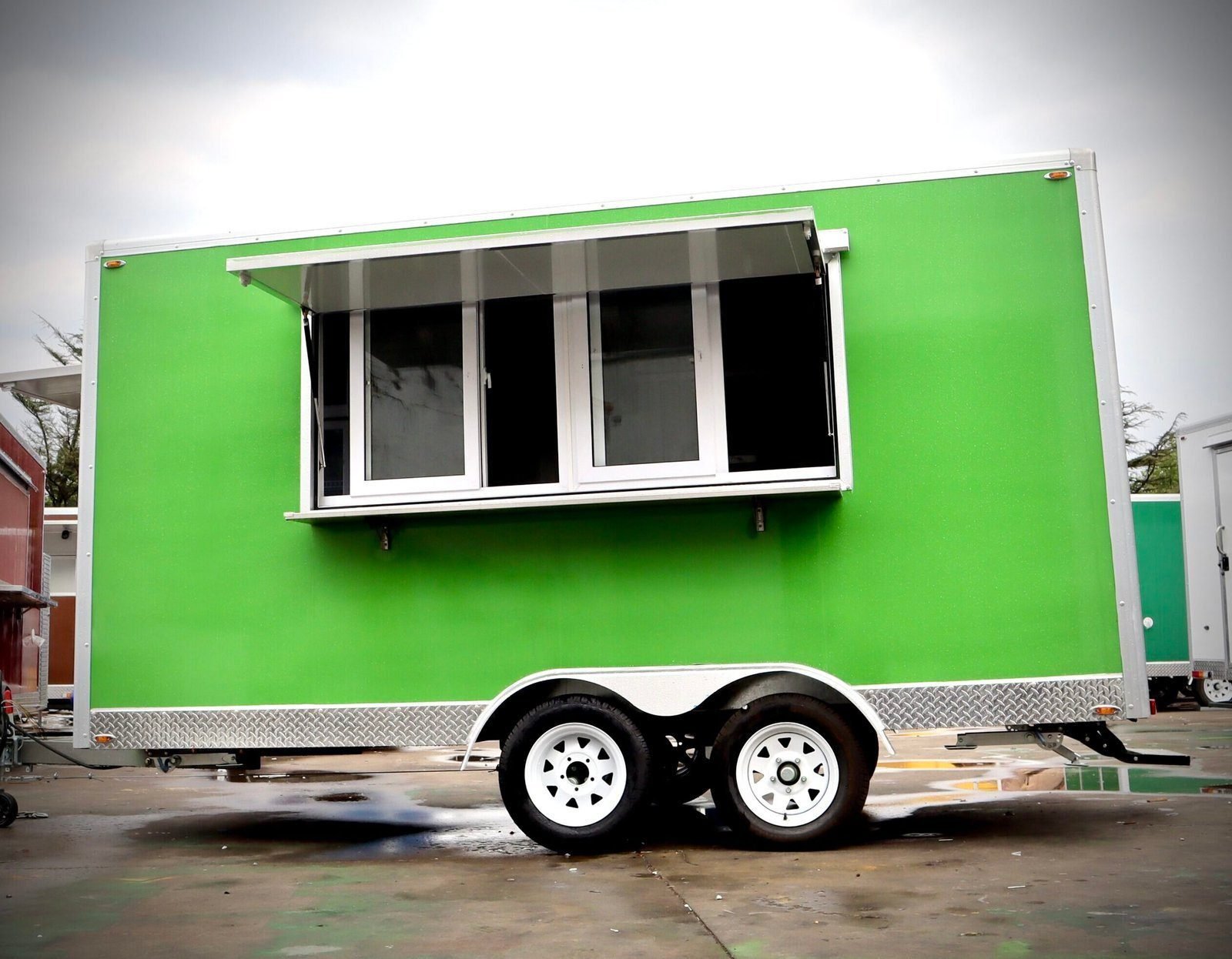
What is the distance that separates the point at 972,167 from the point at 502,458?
299 centimetres

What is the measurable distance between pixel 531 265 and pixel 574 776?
106 inches

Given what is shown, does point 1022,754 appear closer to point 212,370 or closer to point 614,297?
point 614,297

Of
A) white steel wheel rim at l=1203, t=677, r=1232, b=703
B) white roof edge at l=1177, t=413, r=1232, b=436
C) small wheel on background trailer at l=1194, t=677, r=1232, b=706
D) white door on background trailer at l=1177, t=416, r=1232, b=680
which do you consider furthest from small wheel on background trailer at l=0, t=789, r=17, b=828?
white steel wheel rim at l=1203, t=677, r=1232, b=703

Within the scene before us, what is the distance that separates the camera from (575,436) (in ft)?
20.9

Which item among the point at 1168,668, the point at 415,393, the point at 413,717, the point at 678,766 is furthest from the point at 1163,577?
the point at 413,717

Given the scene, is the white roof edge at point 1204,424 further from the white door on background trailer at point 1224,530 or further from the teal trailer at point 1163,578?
the teal trailer at point 1163,578

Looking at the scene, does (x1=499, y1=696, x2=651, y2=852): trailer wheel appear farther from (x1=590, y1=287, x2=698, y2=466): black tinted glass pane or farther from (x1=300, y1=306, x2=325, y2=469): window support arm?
(x1=300, y1=306, x2=325, y2=469): window support arm

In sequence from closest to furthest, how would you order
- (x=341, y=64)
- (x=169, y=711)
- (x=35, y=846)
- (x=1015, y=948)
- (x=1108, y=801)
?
(x=1015, y=948) < (x=169, y=711) < (x=35, y=846) < (x=1108, y=801) < (x=341, y=64)

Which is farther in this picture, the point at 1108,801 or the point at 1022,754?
the point at 1022,754

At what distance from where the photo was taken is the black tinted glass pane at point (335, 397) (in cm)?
652

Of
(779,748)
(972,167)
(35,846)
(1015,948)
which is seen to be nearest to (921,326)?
(972,167)

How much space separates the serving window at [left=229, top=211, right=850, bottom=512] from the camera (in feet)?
20.1

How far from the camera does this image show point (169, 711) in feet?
21.0

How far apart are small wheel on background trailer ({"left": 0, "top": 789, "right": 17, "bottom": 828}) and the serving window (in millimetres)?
3363
